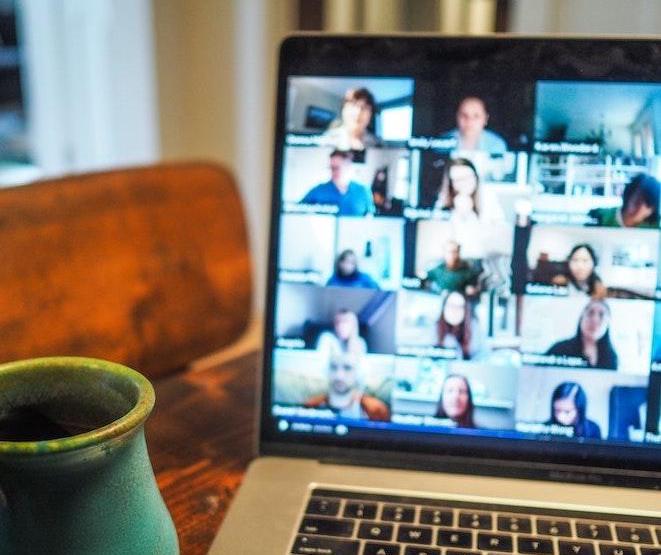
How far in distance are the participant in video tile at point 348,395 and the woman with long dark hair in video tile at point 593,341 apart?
0.14 m

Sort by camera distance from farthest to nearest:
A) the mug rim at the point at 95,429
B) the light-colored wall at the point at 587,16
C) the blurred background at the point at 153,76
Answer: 1. the blurred background at the point at 153,76
2. the light-colored wall at the point at 587,16
3. the mug rim at the point at 95,429

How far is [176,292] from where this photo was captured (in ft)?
3.42

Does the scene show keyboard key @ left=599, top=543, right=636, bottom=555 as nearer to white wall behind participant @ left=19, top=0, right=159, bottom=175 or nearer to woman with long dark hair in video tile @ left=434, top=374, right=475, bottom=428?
woman with long dark hair in video tile @ left=434, top=374, right=475, bottom=428

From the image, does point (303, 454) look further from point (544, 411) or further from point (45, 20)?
point (45, 20)

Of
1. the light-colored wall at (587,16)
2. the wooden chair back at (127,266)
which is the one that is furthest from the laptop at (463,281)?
the light-colored wall at (587,16)

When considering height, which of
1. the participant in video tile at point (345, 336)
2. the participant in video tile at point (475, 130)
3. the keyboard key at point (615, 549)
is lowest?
the keyboard key at point (615, 549)

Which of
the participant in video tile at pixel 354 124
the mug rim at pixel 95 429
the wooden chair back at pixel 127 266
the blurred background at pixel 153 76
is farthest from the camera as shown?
the blurred background at pixel 153 76

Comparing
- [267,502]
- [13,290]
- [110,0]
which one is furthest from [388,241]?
[110,0]

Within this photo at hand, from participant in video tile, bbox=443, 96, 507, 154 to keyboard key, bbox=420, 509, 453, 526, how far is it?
246 millimetres

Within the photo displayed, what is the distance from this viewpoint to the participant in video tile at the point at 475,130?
553 millimetres

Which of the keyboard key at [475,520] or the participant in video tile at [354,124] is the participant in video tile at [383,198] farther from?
the keyboard key at [475,520]

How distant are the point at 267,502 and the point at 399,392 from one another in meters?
0.12

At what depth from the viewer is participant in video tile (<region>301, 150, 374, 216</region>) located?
0.57 m

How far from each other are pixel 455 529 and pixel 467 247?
19 cm
